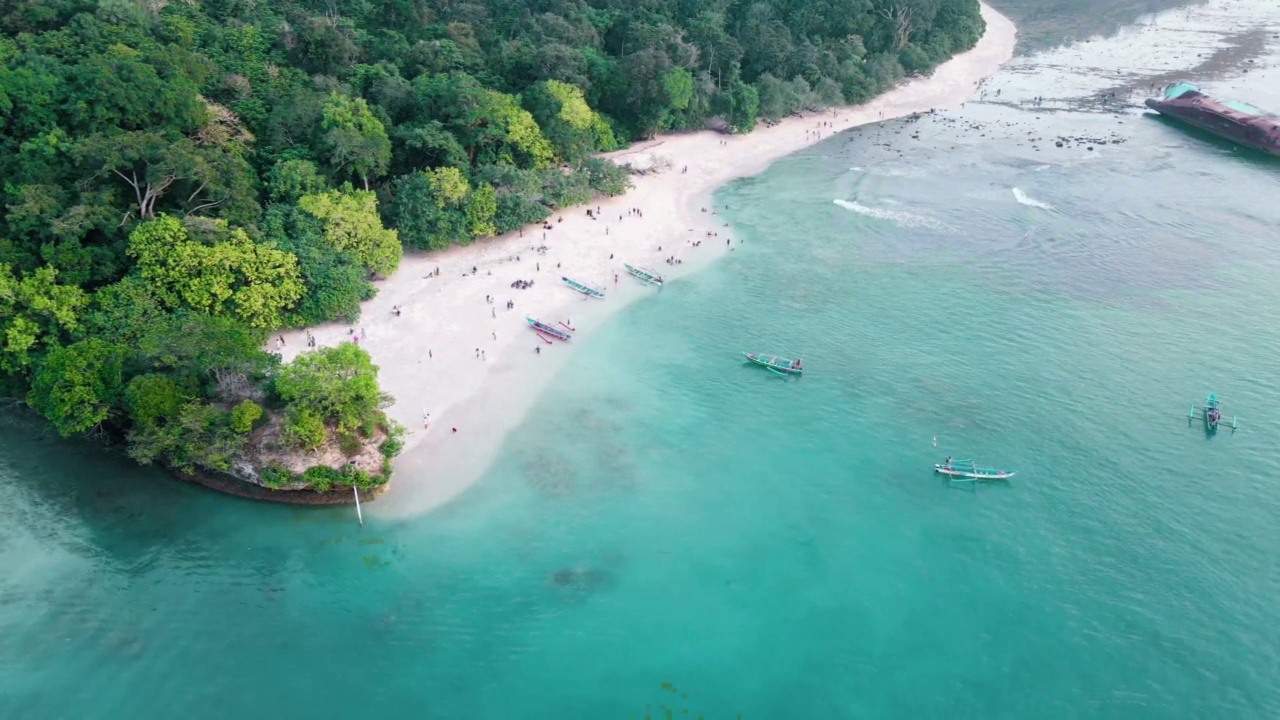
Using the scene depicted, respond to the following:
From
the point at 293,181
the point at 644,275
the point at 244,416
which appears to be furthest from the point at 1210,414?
the point at 293,181

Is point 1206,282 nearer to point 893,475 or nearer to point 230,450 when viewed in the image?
point 893,475

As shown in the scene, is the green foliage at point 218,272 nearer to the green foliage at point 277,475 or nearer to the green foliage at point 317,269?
the green foliage at point 317,269

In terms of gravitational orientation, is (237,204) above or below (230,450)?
above

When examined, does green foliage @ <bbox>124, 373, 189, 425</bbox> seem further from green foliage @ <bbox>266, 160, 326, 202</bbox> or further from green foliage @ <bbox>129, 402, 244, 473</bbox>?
green foliage @ <bbox>266, 160, 326, 202</bbox>

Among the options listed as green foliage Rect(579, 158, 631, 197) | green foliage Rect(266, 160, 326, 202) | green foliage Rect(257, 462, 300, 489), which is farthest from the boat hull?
green foliage Rect(266, 160, 326, 202)

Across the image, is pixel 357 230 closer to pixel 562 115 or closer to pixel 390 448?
pixel 390 448

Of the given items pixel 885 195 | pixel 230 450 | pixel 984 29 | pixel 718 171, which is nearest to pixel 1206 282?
pixel 885 195

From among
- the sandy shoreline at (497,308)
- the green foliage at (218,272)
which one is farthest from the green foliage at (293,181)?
the sandy shoreline at (497,308)
